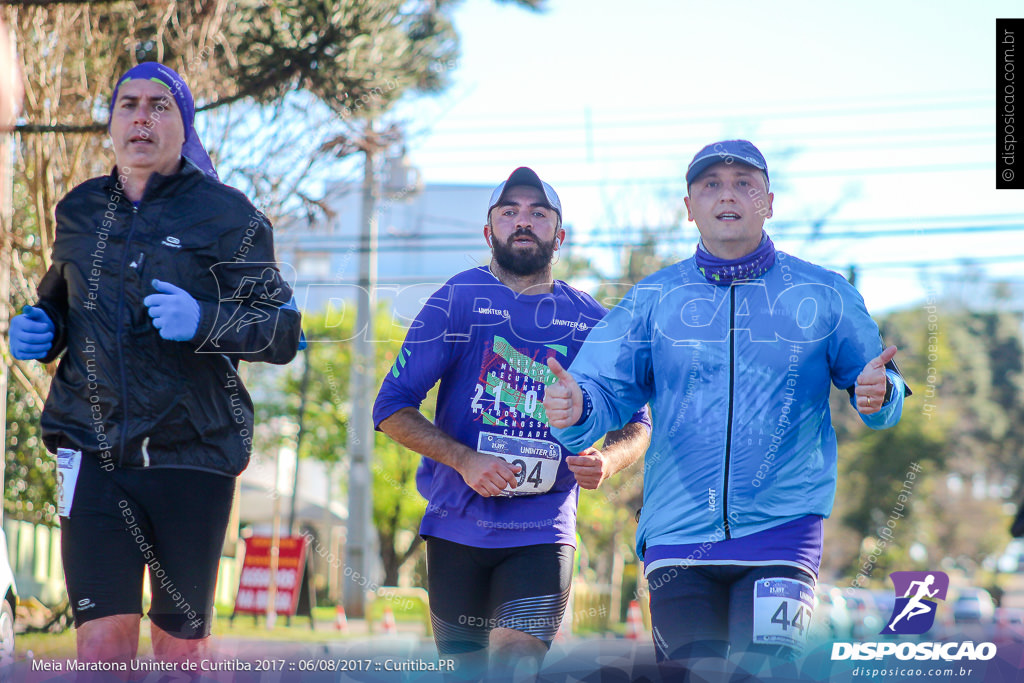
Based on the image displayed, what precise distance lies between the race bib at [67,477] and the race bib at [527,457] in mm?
1420

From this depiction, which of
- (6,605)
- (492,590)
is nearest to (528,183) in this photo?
(492,590)

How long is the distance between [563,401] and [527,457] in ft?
2.87

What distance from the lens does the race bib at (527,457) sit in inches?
155

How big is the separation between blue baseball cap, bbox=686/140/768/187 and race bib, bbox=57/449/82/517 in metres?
2.15

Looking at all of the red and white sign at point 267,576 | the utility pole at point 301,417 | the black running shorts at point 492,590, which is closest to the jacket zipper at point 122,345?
the black running shorts at point 492,590

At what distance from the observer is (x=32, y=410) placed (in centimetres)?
1035

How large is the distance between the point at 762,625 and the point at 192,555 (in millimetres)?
1771

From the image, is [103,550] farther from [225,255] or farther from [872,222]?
[872,222]

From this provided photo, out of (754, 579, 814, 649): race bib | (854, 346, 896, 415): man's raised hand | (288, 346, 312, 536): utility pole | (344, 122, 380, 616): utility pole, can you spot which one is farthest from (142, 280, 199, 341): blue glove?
(288, 346, 312, 536): utility pole

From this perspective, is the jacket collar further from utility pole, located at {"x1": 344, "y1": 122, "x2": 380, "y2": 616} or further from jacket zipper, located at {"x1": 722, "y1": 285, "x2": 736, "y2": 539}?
utility pole, located at {"x1": 344, "y1": 122, "x2": 380, "y2": 616}

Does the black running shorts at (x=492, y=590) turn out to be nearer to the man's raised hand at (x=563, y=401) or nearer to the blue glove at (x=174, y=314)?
the man's raised hand at (x=563, y=401)

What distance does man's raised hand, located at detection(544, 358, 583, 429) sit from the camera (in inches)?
124

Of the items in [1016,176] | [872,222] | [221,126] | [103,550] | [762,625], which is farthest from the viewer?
[872,222]

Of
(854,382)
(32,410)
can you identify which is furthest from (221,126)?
(854,382)
